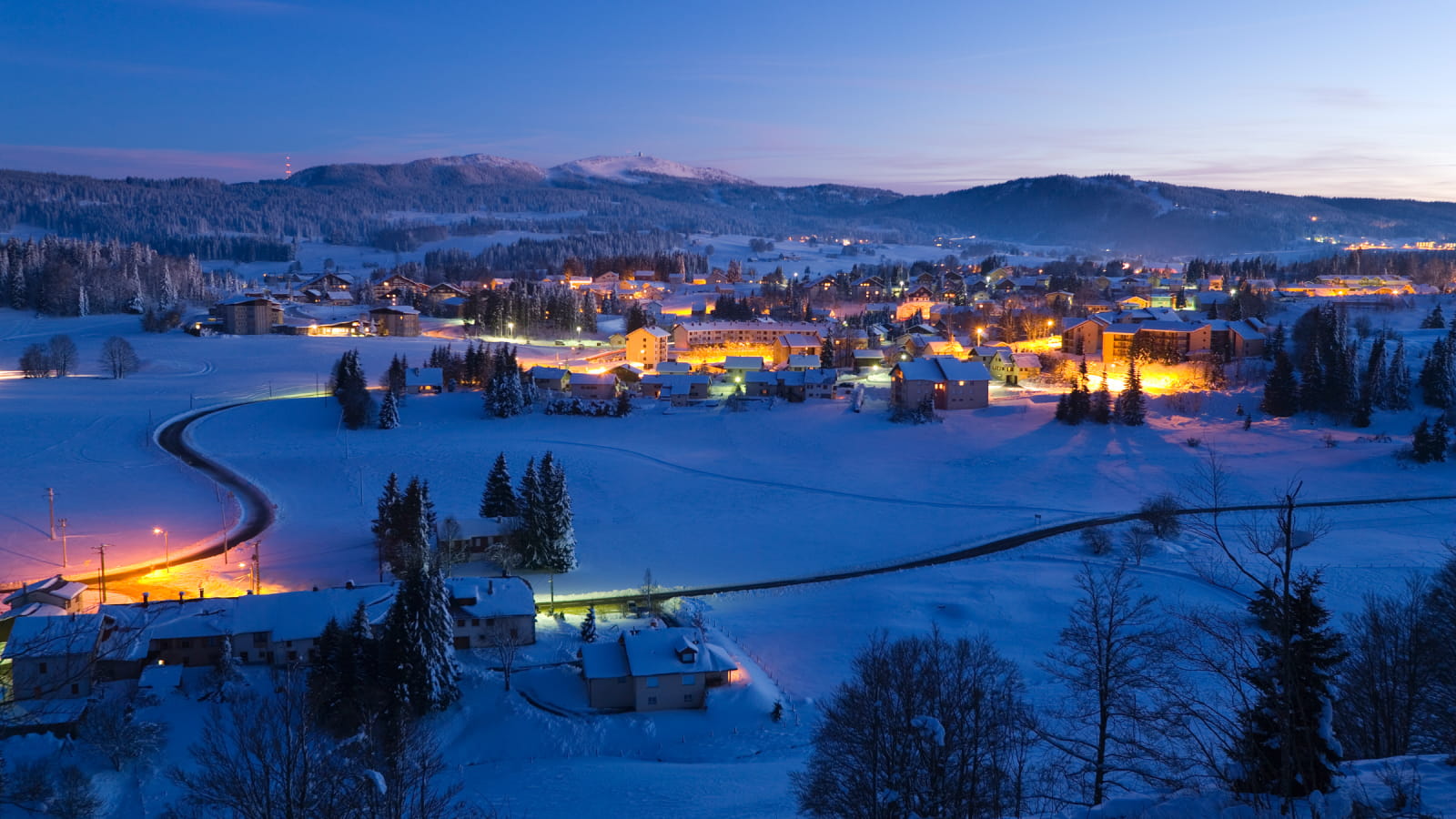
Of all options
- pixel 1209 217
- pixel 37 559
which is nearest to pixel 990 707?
pixel 37 559

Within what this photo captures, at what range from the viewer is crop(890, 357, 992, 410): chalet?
42.8 m

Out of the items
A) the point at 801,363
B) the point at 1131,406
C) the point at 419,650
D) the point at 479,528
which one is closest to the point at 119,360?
the point at 479,528

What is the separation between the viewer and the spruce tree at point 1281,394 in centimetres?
4056

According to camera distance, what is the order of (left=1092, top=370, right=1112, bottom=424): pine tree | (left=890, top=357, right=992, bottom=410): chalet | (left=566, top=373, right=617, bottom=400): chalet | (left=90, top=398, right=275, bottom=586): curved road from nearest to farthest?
(left=90, top=398, right=275, bottom=586): curved road
(left=1092, top=370, right=1112, bottom=424): pine tree
(left=890, top=357, right=992, bottom=410): chalet
(left=566, top=373, right=617, bottom=400): chalet

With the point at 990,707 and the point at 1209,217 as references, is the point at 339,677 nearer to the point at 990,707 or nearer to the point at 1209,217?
the point at 990,707

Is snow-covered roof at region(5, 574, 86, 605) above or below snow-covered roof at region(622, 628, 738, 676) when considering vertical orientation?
above

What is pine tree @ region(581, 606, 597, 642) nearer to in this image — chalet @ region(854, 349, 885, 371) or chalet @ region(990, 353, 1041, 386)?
chalet @ region(990, 353, 1041, 386)

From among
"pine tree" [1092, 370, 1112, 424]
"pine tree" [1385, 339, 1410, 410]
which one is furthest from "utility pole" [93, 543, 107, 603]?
"pine tree" [1385, 339, 1410, 410]

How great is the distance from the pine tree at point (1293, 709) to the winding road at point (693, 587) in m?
16.3

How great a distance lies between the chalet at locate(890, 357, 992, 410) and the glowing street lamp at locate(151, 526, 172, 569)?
28.8m

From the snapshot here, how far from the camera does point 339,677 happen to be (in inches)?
637

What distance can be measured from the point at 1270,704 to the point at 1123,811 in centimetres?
129

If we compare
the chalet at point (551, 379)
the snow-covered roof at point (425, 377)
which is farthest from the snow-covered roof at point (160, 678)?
the snow-covered roof at point (425, 377)

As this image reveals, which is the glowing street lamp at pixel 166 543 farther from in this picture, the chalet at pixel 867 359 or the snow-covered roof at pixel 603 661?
the chalet at pixel 867 359
